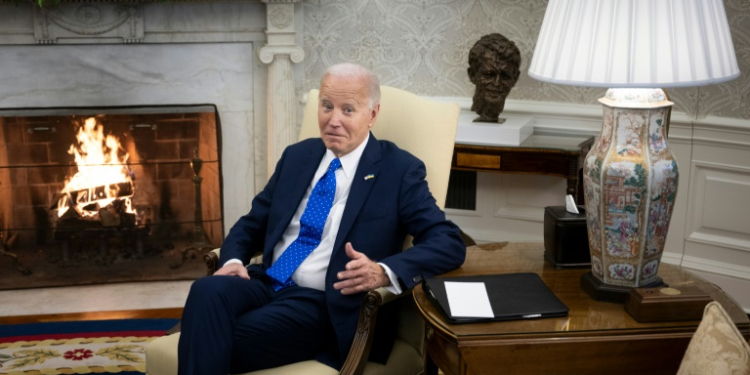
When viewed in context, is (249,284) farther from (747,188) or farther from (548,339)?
(747,188)

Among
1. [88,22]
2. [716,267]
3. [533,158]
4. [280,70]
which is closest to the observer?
[533,158]

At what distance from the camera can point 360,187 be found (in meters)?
2.66

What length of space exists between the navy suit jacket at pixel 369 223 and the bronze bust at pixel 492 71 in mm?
1210

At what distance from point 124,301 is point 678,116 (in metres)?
2.59

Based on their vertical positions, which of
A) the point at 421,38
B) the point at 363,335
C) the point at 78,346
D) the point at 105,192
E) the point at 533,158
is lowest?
the point at 78,346

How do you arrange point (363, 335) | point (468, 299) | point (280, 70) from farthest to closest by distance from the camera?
point (280, 70), point (363, 335), point (468, 299)

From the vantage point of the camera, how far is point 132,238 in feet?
14.3

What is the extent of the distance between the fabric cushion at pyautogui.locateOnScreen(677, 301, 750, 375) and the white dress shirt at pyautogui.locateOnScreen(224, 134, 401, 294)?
3.63 feet

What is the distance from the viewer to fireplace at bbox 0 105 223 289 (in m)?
4.22

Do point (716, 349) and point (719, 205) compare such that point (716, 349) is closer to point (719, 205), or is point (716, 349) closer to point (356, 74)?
point (356, 74)

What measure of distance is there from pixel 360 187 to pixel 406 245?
0.26m

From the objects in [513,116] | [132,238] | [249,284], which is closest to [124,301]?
[132,238]

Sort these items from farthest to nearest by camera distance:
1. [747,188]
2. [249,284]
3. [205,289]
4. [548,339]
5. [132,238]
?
[132,238] → [747,188] → [249,284] → [205,289] → [548,339]

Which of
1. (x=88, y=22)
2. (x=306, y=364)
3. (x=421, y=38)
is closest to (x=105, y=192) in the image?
(x=88, y=22)
